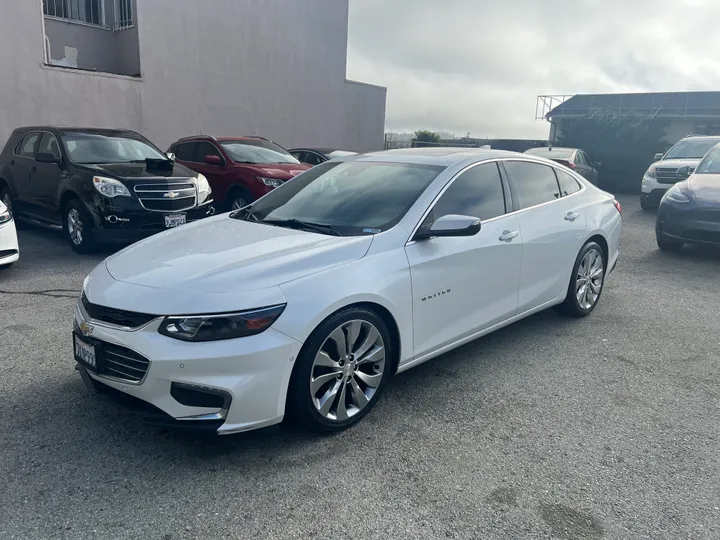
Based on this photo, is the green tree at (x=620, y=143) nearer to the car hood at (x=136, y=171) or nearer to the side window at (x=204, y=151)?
the side window at (x=204, y=151)

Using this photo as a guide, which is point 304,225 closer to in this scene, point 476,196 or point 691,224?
point 476,196

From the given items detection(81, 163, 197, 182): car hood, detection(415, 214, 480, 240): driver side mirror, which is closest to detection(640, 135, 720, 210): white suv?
detection(81, 163, 197, 182): car hood

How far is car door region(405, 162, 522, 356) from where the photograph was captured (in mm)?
3713

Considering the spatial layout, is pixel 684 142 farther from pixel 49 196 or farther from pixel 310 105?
pixel 49 196

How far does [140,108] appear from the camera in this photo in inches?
561

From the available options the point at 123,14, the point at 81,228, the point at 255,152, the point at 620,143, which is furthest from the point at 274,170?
the point at 620,143

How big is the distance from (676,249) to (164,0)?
1254cm

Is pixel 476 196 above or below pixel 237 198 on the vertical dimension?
above

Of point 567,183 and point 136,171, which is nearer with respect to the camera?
point 567,183

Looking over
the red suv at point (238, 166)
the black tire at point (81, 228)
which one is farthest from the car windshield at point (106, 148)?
the red suv at point (238, 166)

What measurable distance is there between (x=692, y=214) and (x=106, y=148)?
8.20 metres

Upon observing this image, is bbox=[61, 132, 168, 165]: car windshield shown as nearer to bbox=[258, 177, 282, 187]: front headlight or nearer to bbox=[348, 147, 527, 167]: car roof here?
bbox=[258, 177, 282, 187]: front headlight

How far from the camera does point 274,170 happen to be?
9789mm

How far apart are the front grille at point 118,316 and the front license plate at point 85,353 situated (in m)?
0.16
